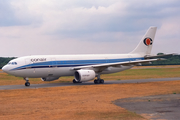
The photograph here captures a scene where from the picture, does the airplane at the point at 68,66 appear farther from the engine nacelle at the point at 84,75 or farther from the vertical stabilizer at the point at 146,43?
the vertical stabilizer at the point at 146,43

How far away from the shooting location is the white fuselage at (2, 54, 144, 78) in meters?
32.0

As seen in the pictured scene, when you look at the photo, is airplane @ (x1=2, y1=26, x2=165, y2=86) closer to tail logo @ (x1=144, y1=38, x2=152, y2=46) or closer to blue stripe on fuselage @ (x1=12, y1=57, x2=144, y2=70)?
blue stripe on fuselage @ (x1=12, y1=57, x2=144, y2=70)

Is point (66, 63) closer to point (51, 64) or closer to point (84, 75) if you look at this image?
point (51, 64)

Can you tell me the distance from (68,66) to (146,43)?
15.1 m

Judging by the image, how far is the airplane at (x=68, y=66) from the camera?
106ft

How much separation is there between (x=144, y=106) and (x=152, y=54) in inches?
1046

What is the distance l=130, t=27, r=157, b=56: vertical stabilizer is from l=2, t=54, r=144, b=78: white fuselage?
17.2 ft

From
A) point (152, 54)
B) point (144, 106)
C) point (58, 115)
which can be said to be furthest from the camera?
point (152, 54)

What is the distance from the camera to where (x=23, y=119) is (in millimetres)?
14297

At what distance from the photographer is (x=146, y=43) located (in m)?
42.9

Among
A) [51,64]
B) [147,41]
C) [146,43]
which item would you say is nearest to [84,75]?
[51,64]

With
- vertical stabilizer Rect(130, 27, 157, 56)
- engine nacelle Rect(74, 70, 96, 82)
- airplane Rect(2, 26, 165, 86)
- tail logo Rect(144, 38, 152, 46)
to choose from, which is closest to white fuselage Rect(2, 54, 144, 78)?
airplane Rect(2, 26, 165, 86)

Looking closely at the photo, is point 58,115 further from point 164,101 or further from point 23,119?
point 164,101

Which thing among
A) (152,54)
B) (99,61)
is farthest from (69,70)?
(152,54)
